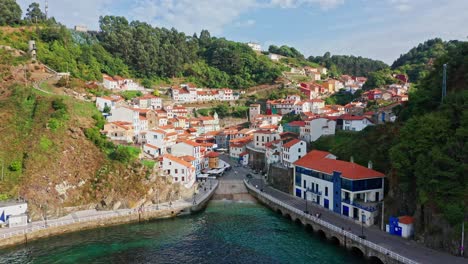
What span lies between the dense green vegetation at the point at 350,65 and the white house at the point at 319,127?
314 ft

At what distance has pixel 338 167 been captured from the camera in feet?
128

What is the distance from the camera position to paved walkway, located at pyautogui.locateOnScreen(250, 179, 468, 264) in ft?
85.0

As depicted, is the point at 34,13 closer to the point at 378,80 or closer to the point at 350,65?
the point at 378,80

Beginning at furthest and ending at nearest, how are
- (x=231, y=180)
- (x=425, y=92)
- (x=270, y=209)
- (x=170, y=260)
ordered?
(x=231, y=180)
(x=270, y=209)
(x=425, y=92)
(x=170, y=260)

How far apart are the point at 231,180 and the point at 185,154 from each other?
804 cm

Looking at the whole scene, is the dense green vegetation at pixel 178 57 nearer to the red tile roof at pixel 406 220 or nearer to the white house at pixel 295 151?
the white house at pixel 295 151

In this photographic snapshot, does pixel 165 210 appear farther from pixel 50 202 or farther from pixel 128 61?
pixel 128 61

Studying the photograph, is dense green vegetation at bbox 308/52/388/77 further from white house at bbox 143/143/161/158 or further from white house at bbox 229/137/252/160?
white house at bbox 143/143/161/158

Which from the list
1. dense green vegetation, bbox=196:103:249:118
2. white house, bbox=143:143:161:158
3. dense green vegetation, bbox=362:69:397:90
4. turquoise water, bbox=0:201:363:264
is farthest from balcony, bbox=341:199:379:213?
dense green vegetation, bbox=362:69:397:90

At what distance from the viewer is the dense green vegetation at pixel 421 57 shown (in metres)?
99.8

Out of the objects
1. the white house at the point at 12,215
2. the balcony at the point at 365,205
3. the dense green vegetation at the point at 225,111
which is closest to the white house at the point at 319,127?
the balcony at the point at 365,205

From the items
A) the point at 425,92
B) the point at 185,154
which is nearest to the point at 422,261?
the point at 425,92

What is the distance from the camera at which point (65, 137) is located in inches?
1747

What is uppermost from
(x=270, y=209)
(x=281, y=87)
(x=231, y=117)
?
(x=281, y=87)
